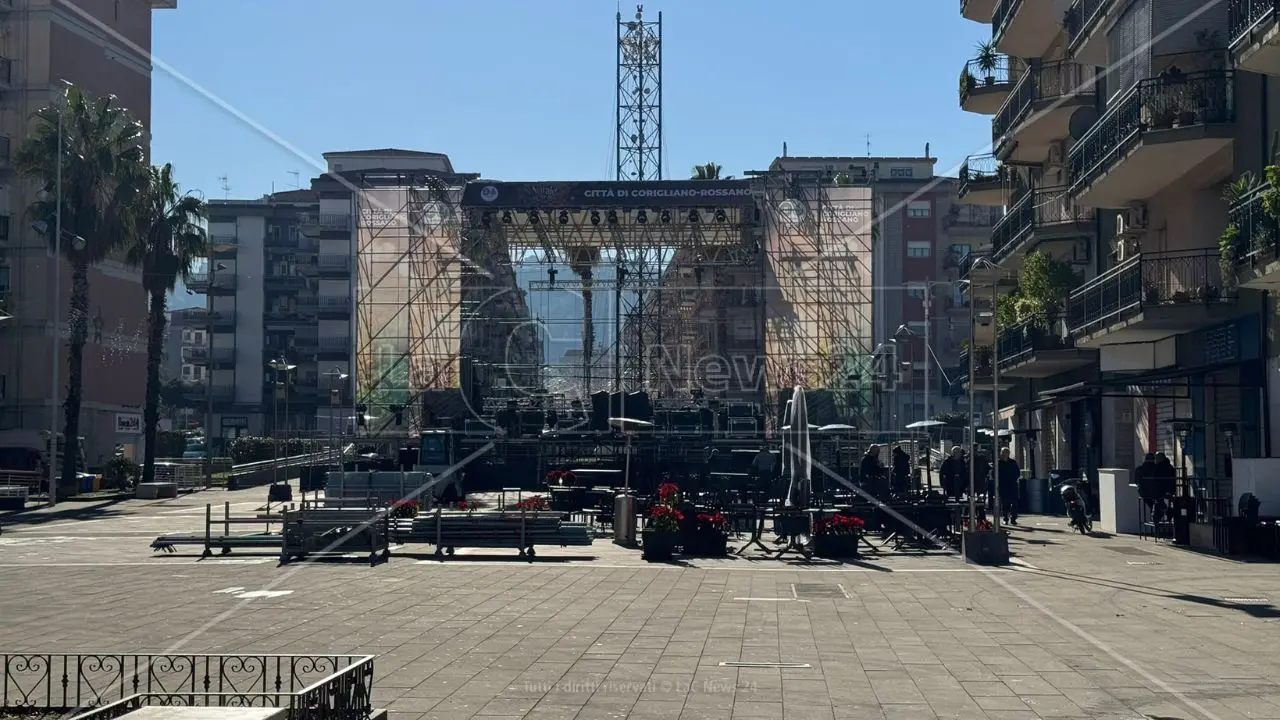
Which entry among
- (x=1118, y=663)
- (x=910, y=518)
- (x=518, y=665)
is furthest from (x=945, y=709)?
(x=910, y=518)

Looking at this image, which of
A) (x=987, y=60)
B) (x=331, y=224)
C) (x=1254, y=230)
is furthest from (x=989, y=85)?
(x=331, y=224)

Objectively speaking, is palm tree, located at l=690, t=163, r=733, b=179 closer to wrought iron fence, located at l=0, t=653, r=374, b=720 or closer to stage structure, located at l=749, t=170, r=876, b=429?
stage structure, located at l=749, t=170, r=876, b=429

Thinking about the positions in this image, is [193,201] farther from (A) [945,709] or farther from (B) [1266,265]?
(A) [945,709]

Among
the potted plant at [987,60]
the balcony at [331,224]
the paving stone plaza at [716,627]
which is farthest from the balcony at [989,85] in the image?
the balcony at [331,224]

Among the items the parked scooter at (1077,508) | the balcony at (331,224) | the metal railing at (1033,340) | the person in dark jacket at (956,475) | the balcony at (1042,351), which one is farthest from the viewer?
the balcony at (331,224)

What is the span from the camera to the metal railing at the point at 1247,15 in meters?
19.7

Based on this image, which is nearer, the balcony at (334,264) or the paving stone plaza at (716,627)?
the paving stone plaza at (716,627)

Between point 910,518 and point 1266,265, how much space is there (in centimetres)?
763

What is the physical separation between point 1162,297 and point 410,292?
1251 inches

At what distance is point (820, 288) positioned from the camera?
2069 inches

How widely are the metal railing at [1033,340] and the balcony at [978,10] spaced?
1195cm

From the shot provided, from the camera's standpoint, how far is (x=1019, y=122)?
39.5m

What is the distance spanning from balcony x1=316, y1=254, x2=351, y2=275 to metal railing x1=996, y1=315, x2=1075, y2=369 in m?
59.2

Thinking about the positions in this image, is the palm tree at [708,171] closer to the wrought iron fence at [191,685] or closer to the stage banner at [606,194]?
the stage banner at [606,194]
